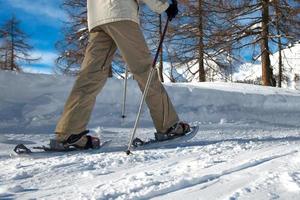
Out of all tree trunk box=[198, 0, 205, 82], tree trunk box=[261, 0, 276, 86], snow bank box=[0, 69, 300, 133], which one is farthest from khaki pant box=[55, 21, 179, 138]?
tree trunk box=[198, 0, 205, 82]

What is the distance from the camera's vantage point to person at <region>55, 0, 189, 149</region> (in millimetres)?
3502

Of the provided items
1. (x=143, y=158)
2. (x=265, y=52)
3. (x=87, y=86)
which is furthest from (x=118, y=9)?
(x=265, y=52)

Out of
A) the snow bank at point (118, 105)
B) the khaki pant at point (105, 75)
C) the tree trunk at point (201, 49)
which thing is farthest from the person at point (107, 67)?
the tree trunk at point (201, 49)

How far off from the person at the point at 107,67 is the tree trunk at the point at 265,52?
40.8ft

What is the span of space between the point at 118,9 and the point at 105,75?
0.58 m

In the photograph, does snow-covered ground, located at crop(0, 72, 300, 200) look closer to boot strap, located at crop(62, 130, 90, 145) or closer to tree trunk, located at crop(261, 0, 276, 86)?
boot strap, located at crop(62, 130, 90, 145)

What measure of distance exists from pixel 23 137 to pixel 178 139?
1702 millimetres

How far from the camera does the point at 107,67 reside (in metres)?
3.74

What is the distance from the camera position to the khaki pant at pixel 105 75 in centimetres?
351

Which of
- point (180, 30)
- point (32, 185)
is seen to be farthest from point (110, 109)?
point (180, 30)

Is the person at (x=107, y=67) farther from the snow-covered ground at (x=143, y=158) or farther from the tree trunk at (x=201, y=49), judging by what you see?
the tree trunk at (x=201, y=49)

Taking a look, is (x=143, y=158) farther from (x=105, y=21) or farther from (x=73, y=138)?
(x=105, y=21)

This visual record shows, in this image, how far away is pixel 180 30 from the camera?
18984mm

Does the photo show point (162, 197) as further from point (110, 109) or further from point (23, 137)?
point (110, 109)
